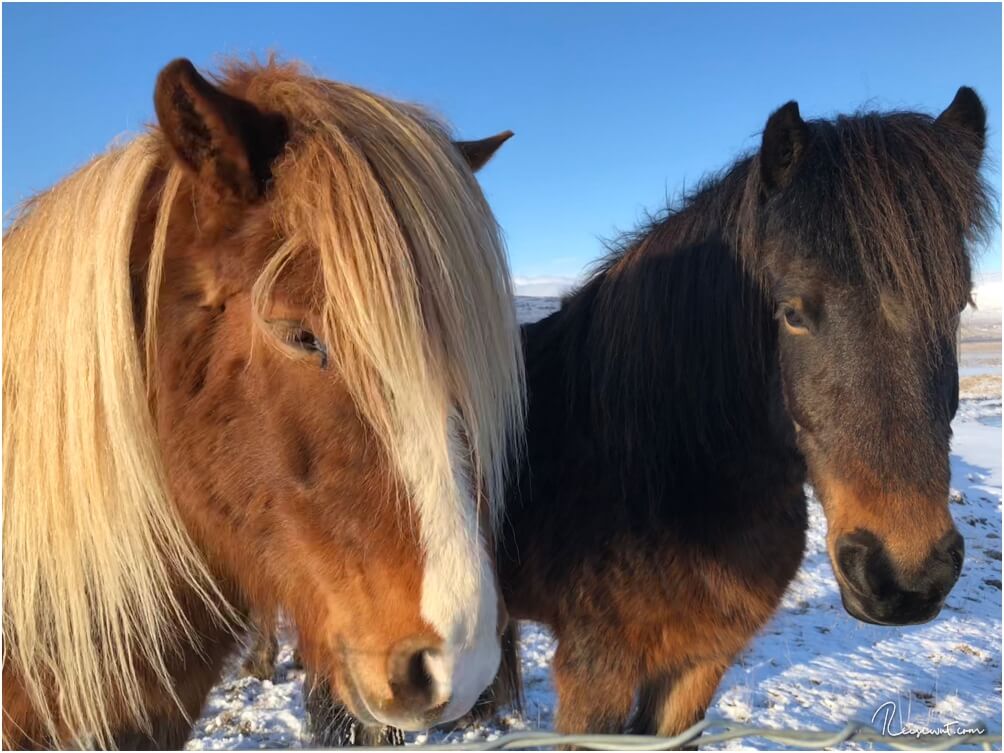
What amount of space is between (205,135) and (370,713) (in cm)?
112

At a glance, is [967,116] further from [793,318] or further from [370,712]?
[370,712]

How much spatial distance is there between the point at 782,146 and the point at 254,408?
1588 mm

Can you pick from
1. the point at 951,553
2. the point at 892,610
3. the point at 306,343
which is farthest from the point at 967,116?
the point at 306,343

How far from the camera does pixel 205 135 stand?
115cm

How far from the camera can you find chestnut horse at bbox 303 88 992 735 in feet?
4.96

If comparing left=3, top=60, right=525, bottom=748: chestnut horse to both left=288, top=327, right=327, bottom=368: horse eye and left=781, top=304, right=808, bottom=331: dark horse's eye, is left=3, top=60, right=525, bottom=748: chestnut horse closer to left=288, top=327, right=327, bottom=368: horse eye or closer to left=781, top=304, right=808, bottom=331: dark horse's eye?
left=288, top=327, right=327, bottom=368: horse eye

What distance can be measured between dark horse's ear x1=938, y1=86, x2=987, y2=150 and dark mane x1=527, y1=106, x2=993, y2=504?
0.05 meters

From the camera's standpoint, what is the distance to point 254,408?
117 centimetres

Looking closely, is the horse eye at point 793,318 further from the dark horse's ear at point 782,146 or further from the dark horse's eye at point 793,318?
the dark horse's ear at point 782,146

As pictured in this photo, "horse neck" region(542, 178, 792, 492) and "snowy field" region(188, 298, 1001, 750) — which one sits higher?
"horse neck" region(542, 178, 792, 492)

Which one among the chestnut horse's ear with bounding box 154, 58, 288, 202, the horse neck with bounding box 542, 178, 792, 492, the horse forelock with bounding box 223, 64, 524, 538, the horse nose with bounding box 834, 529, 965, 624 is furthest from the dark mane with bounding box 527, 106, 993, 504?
the chestnut horse's ear with bounding box 154, 58, 288, 202

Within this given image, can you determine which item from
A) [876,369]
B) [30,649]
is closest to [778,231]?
[876,369]

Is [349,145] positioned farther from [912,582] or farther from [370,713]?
[912,582]

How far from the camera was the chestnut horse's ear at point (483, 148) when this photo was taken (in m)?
1.66
